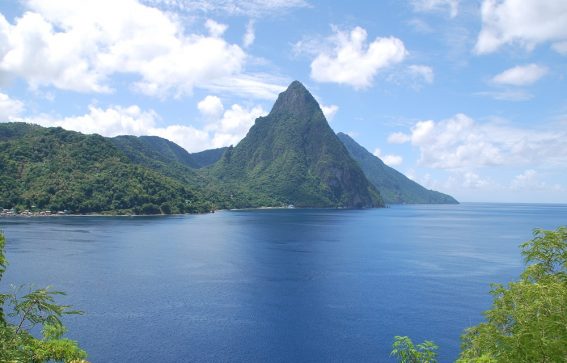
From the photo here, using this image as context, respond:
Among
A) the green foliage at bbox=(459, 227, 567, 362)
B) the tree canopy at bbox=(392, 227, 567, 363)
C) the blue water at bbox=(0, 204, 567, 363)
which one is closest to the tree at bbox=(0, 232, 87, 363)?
the tree canopy at bbox=(392, 227, 567, 363)

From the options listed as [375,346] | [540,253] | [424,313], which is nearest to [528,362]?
[540,253]

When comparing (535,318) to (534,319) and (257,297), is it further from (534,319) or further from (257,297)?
(257,297)

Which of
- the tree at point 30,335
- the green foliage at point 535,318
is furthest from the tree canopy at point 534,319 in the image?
the tree at point 30,335

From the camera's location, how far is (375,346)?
7700 centimetres

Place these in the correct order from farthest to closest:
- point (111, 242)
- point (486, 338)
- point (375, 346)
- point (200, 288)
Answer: point (111, 242)
point (200, 288)
point (375, 346)
point (486, 338)

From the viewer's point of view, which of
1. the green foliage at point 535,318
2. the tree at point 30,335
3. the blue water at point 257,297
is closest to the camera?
the green foliage at point 535,318

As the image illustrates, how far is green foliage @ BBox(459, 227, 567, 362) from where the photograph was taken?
24.1 metres

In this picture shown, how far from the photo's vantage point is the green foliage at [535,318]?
79.1 feet

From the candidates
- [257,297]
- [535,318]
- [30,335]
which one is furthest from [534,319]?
[257,297]

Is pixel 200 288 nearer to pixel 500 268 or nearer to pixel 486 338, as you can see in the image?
pixel 486 338

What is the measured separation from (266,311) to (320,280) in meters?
36.9

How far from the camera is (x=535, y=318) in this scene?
26.5m

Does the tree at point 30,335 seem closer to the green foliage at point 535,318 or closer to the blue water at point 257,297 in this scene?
the green foliage at point 535,318

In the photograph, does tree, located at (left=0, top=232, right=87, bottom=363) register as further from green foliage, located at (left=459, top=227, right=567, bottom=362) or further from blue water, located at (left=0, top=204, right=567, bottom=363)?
blue water, located at (left=0, top=204, right=567, bottom=363)
